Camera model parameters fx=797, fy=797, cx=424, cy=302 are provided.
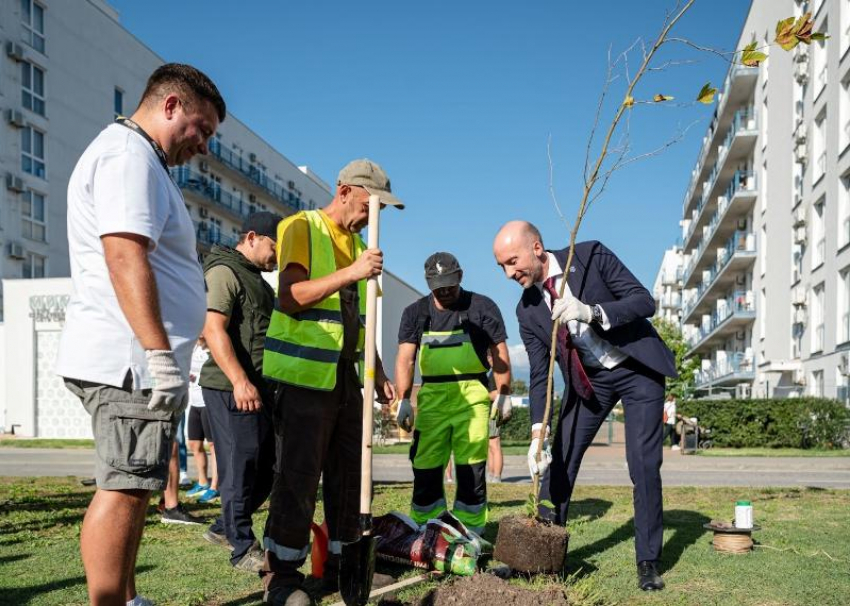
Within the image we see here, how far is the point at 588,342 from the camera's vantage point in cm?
479

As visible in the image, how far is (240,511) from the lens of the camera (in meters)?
4.77

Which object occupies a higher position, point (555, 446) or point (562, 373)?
point (562, 373)

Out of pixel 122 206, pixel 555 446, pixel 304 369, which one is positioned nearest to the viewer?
pixel 122 206

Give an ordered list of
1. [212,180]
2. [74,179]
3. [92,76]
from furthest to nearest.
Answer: [212,180] < [92,76] < [74,179]

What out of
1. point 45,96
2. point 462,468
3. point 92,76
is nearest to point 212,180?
point 92,76

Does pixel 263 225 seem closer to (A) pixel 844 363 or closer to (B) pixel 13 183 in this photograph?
(A) pixel 844 363

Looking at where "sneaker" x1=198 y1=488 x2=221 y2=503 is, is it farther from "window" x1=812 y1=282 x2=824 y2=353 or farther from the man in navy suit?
"window" x1=812 y1=282 x2=824 y2=353

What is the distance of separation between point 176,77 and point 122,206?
59 cm

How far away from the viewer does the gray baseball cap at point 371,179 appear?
4.05 metres

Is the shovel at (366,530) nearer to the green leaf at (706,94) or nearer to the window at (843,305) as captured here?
the green leaf at (706,94)

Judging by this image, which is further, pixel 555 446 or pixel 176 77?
pixel 555 446

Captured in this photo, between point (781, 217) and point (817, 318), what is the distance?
969 cm

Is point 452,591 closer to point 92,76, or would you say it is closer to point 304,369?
point 304,369

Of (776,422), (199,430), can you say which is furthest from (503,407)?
(776,422)
